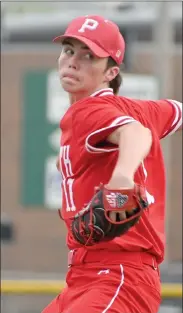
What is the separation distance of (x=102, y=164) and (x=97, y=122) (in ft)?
0.71

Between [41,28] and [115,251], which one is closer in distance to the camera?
[115,251]

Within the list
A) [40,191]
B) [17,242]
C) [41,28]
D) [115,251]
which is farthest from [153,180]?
[41,28]

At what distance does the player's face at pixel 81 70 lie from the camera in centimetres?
388

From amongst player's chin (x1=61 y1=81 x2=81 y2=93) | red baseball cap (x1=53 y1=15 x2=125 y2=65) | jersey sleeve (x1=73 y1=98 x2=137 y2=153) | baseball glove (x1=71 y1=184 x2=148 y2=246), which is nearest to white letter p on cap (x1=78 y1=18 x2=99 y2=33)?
red baseball cap (x1=53 y1=15 x2=125 y2=65)

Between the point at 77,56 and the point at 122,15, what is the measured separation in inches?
153

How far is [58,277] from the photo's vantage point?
6.70m

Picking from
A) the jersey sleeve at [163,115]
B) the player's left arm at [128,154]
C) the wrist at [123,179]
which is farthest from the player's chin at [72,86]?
the wrist at [123,179]

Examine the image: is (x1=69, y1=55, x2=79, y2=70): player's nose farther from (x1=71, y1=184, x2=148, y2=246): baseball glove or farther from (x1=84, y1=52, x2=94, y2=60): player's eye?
(x1=71, y1=184, x2=148, y2=246): baseball glove

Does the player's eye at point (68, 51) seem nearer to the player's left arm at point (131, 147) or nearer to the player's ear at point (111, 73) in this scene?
the player's ear at point (111, 73)

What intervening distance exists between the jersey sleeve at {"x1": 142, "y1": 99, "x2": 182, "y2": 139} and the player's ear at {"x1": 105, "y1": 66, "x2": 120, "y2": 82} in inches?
7.7

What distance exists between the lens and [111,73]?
398 cm

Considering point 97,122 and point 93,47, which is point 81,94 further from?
point 97,122

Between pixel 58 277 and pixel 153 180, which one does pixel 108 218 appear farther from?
pixel 58 277

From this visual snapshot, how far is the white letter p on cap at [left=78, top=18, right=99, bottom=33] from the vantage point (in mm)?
3943
